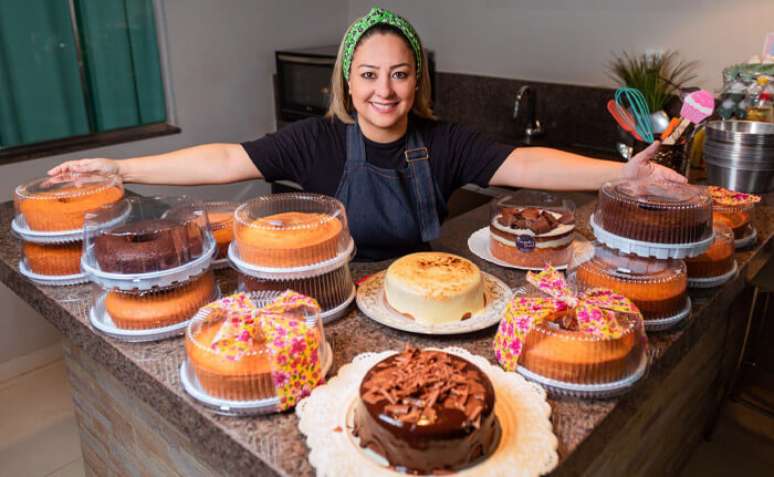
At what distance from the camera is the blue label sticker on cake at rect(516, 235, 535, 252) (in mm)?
1623

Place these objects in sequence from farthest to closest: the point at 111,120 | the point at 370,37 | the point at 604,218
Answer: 1. the point at 111,120
2. the point at 370,37
3. the point at 604,218

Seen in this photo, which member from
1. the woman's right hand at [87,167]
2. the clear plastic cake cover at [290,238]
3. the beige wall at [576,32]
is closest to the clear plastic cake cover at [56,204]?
the woman's right hand at [87,167]

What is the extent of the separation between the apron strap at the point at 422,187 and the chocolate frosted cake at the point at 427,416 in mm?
955

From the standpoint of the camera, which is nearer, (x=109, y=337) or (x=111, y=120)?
(x=109, y=337)

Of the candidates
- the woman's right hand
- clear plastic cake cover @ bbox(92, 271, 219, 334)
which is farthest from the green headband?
clear plastic cake cover @ bbox(92, 271, 219, 334)

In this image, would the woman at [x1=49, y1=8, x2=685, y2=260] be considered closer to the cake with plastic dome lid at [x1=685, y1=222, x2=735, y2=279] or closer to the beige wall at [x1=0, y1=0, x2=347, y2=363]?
the cake with plastic dome lid at [x1=685, y1=222, x2=735, y2=279]

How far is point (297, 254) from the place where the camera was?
128cm

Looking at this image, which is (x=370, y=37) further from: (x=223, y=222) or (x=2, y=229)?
(x=2, y=229)

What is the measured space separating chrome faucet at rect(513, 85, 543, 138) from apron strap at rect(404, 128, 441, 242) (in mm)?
1335

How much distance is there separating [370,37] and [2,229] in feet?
4.11

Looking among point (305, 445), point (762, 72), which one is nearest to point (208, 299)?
point (305, 445)

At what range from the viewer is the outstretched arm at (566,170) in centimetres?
166

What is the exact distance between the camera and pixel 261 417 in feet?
3.49

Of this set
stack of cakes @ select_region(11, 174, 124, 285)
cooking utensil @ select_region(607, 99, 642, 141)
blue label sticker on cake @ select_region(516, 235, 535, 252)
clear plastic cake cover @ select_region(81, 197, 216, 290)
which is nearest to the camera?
clear plastic cake cover @ select_region(81, 197, 216, 290)
